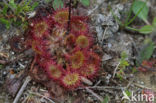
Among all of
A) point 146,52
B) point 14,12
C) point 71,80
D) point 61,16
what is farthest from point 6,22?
point 146,52

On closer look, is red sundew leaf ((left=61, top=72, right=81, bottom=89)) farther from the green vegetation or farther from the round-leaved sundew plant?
the green vegetation

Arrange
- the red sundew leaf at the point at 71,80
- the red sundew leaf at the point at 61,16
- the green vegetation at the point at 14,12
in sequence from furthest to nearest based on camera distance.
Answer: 1. the red sundew leaf at the point at 61,16
2. the green vegetation at the point at 14,12
3. the red sundew leaf at the point at 71,80

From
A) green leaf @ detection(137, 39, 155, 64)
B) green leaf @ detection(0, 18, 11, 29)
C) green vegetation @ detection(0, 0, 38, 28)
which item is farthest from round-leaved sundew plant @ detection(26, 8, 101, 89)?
green leaf @ detection(137, 39, 155, 64)

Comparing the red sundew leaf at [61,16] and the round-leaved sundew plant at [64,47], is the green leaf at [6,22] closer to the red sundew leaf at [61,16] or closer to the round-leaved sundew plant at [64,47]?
the round-leaved sundew plant at [64,47]

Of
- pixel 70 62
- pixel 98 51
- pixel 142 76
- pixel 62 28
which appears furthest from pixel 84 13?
pixel 142 76

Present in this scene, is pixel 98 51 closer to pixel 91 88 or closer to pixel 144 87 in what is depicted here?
pixel 91 88

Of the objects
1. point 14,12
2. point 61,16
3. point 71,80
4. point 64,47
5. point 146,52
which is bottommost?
point 71,80

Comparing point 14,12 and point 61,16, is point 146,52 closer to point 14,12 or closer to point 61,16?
point 61,16

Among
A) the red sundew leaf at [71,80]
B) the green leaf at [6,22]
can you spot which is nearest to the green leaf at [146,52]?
the red sundew leaf at [71,80]
